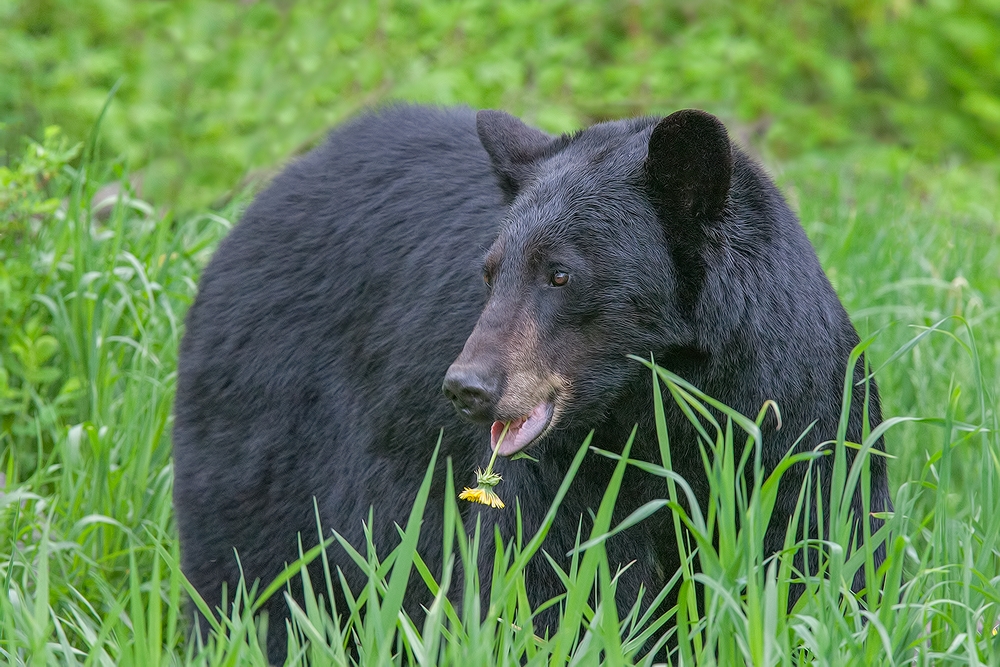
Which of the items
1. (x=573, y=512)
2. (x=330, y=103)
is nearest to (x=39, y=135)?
(x=330, y=103)

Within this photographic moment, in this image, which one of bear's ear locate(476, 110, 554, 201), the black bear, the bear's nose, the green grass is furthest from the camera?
bear's ear locate(476, 110, 554, 201)

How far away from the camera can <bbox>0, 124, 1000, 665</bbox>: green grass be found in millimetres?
2057

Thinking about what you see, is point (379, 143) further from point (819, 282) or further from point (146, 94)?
point (146, 94)

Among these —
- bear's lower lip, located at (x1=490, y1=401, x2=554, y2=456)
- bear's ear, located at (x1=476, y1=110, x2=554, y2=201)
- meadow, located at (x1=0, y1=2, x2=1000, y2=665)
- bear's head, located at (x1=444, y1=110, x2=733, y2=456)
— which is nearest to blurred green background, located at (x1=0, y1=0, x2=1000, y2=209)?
meadow, located at (x1=0, y1=2, x2=1000, y2=665)

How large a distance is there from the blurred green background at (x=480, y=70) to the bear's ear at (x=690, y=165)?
Result: 9.54 ft

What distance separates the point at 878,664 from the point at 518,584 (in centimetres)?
66

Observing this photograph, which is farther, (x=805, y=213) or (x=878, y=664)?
(x=805, y=213)

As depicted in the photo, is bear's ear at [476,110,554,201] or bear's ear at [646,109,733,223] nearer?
bear's ear at [646,109,733,223]

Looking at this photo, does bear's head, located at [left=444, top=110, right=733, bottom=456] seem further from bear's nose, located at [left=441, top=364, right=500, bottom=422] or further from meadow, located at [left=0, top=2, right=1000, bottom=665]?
meadow, located at [left=0, top=2, right=1000, bottom=665]

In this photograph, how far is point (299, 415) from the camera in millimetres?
3418

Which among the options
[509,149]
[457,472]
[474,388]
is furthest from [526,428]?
[509,149]

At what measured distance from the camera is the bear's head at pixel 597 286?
7.99 ft

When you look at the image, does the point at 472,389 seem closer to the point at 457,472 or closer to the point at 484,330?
the point at 484,330

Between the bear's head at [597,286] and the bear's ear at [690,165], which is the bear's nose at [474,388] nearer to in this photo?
the bear's head at [597,286]
